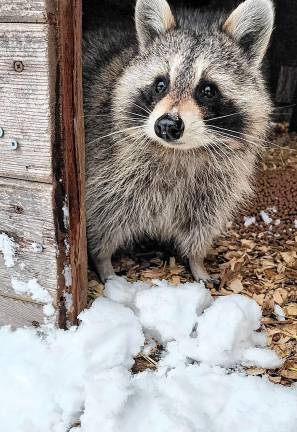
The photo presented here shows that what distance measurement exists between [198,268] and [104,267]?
1.51 feet

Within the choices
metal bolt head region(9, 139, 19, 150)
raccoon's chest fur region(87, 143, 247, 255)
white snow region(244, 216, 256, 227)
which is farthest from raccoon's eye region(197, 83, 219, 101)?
white snow region(244, 216, 256, 227)

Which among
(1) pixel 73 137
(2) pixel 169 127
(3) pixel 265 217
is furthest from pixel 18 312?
(3) pixel 265 217

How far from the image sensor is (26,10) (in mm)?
1616

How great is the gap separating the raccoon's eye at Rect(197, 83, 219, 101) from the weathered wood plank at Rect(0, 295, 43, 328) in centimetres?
100

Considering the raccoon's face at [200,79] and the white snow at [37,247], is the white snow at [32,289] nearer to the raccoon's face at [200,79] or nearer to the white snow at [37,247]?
the white snow at [37,247]

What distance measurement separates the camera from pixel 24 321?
6.72ft

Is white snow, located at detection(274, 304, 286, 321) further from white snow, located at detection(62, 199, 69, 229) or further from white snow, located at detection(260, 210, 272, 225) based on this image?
white snow, located at detection(62, 199, 69, 229)

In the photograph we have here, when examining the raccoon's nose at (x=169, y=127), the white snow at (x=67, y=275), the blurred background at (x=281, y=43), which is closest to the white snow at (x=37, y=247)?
the white snow at (x=67, y=275)

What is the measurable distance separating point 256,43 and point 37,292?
1.30m

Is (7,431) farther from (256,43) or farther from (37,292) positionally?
(256,43)

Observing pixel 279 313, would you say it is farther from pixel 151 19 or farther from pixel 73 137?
pixel 151 19

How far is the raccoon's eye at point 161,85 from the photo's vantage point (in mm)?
2037

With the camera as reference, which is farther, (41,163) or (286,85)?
(286,85)

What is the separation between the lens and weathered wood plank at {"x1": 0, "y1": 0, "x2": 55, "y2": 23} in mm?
1598
